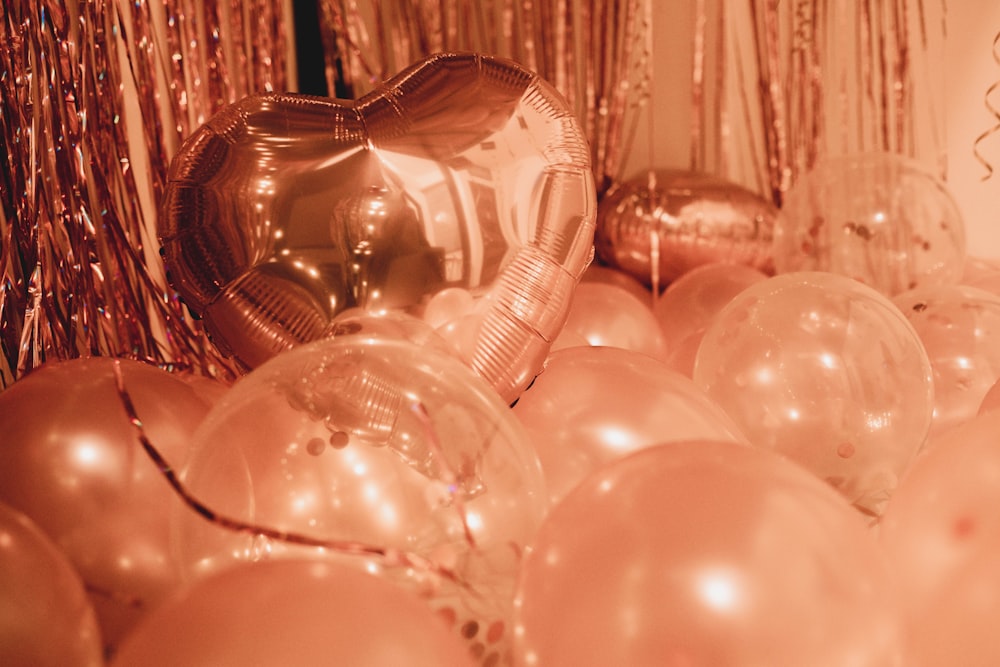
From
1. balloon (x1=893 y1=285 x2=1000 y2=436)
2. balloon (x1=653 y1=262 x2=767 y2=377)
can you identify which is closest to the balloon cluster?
balloon (x1=893 y1=285 x2=1000 y2=436)

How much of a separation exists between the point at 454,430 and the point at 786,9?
173 cm

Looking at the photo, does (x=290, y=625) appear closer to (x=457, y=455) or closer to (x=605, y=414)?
(x=457, y=455)

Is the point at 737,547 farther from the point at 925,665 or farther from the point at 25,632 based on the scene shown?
the point at 25,632

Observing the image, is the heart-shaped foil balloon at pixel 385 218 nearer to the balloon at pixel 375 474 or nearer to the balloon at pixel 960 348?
the balloon at pixel 375 474

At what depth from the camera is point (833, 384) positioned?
910 millimetres

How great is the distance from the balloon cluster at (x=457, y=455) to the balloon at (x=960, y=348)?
6.5 inches

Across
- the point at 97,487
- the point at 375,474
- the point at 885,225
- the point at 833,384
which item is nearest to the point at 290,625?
the point at 375,474

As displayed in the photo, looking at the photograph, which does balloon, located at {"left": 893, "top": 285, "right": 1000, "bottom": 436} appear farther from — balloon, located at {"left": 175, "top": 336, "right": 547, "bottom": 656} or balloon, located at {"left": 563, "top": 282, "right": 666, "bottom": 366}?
balloon, located at {"left": 175, "top": 336, "right": 547, "bottom": 656}

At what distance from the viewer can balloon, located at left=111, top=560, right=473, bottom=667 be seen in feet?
1.35

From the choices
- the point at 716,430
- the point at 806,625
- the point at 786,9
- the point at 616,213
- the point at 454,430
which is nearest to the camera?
the point at 806,625

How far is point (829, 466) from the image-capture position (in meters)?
0.92

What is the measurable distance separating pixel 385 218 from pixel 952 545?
1.69ft

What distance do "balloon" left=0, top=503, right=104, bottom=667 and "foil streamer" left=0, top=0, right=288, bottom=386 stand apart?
1.54ft

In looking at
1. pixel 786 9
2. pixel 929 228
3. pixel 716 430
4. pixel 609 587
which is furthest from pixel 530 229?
pixel 786 9
